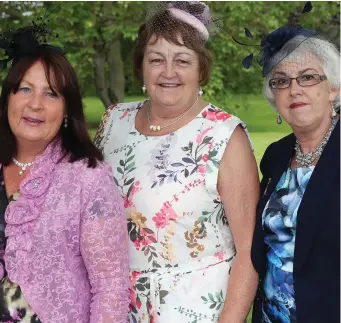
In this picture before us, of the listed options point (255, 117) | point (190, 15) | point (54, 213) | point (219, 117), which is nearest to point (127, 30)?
point (190, 15)

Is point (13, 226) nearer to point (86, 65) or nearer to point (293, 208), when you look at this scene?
point (293, 208)

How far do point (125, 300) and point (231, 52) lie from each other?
29.3ft

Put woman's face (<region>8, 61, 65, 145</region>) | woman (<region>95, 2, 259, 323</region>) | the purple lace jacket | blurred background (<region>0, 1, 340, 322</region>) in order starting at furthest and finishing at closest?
blurred background (<region>0, 1, 340, 322</region>), woman (<region>95, 2, 259, 323</region>), woman's face (<region>8, 61, 65, 145</region>), the purple lace jacket

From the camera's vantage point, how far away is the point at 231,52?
424 inches

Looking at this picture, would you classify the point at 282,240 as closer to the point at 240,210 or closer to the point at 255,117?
the point at 240,210

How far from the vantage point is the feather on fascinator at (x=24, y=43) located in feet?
7.61

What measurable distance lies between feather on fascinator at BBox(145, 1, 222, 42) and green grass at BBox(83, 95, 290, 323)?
8.48 metres

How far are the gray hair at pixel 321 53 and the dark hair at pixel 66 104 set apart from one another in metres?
0.83

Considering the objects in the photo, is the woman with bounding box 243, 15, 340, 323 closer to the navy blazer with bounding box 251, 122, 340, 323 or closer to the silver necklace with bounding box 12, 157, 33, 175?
the navy blazer with bounding box 251, 122, 340, 323

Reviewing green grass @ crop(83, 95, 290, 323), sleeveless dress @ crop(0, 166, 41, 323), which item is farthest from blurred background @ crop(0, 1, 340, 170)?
sleeveless dress @ crop(0, 166, 41, 323)

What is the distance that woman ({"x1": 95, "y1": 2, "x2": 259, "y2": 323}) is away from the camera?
8.16ft

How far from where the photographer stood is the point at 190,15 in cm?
260

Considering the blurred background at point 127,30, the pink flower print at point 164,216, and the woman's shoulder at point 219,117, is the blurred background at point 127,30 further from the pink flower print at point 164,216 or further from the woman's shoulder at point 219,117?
the pink flower print at point 164,216

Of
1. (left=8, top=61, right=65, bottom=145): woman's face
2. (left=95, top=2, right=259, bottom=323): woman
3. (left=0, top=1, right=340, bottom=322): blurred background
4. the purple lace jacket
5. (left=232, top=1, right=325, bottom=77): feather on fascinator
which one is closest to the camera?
the purple lace jacket
